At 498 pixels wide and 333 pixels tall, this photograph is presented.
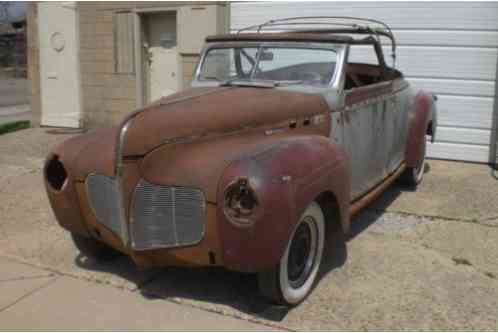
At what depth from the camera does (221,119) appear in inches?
145

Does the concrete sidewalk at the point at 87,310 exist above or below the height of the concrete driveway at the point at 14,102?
below

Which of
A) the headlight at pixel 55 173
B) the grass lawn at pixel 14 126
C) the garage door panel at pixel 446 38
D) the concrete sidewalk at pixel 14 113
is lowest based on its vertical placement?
the grass lawn at pixel 14 126

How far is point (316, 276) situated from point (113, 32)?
740 cm

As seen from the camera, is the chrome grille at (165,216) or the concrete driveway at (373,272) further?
the concrete driveway at (373,272)

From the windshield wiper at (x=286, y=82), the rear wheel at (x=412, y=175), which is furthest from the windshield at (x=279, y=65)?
the rear wheel at (x=412, y=175)

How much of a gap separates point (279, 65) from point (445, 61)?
419 centimetres

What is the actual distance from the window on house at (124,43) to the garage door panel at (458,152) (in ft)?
17.4

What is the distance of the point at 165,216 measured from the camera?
3.33 m

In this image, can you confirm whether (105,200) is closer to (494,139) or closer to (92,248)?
(92,248)

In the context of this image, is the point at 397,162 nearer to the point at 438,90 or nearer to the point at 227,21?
the point at 438,90

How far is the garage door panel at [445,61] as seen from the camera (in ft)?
25.2

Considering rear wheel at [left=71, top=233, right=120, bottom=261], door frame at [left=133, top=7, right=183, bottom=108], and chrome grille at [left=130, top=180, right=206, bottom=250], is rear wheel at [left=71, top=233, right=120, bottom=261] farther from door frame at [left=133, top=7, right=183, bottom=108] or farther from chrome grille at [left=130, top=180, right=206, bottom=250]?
door frame at [left=133, top=7, right=183, bottom=108]

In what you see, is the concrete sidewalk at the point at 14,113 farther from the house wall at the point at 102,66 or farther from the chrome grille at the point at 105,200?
the chrome grille at the point at 105,200

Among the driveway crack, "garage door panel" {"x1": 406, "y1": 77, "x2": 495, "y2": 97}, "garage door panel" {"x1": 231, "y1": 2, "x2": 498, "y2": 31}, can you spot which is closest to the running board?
the driveway crack
